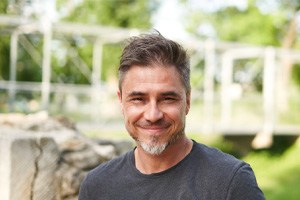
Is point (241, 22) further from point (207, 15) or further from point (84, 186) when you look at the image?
point (84, 186)

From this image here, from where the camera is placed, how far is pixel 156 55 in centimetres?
210

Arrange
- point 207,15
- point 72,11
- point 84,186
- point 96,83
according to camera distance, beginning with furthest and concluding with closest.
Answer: point 207,15
point 72,11
point 96,83
point 84,186

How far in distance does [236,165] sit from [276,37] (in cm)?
2953

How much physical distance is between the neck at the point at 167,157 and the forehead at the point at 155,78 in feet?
0.72

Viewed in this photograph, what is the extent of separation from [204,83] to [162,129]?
624 inches

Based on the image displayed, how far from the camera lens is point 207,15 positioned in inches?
1107

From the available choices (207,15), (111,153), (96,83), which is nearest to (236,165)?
(111,153)

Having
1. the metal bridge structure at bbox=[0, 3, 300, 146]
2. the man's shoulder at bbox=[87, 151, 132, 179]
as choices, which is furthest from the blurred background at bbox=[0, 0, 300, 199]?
the man's shoulder at bbox=[87, 151, 132, 179]

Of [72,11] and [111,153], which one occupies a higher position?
[72,11]

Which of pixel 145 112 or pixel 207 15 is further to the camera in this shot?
pixel 207 15

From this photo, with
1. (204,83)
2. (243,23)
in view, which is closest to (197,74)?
(243,23)

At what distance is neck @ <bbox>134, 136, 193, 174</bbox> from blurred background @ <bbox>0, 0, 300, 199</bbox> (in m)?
8.45

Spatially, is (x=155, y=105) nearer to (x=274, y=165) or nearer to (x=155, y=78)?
(x=155, y=78)

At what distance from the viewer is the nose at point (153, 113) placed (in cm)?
208
